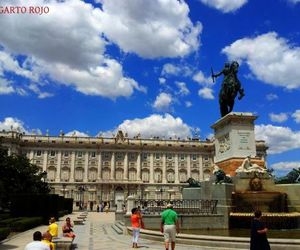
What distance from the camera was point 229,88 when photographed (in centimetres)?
2259

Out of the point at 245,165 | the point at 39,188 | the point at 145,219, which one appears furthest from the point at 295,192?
the point at 39,188

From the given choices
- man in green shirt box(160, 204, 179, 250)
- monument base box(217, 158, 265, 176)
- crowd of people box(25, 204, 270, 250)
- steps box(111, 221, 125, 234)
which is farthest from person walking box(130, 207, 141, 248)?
monument base box(217, 158, 265, 176)

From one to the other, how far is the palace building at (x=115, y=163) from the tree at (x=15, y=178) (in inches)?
1902

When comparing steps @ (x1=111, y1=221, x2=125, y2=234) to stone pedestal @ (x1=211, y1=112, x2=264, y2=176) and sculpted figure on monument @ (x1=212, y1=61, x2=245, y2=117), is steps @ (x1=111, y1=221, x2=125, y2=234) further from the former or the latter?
sculpted figure on monument @ (x1=212, y1=61, x2=245, y2=117)

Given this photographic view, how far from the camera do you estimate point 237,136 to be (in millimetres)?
20844

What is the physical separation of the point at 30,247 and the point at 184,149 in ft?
343

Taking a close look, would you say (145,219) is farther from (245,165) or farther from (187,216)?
(245,165)

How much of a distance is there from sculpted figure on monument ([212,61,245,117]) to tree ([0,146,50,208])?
26228 mm

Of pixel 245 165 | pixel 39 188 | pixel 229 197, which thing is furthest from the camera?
pixel 39 188

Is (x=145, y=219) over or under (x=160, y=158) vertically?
under

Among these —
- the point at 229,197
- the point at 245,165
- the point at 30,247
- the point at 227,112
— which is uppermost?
the point at 227,112

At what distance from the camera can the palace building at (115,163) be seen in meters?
104

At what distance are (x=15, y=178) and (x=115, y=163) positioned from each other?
60676 millimetres

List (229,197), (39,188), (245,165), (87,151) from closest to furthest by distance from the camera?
(229,197) → (245,165) → (39,188) → (87,151)
